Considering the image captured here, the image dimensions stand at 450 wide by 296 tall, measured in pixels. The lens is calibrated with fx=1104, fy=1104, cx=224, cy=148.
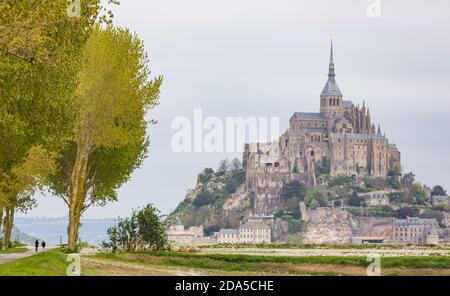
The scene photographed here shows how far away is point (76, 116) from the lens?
45406 millimetres

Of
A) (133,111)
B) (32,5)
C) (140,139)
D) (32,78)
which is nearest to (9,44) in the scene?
(32,5)

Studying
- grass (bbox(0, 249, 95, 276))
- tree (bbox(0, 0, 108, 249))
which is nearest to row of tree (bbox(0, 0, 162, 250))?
tree (bbox(0, 0, 108, 249))

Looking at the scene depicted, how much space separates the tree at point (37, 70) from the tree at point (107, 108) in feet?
12.4

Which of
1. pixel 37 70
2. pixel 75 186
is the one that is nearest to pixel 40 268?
pixel 37 70

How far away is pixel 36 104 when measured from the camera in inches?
1442

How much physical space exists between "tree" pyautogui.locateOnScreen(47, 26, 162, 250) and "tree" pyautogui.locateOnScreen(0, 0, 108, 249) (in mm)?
3773

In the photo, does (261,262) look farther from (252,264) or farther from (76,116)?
(76,116)

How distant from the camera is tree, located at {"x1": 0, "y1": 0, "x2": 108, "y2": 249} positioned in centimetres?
2472

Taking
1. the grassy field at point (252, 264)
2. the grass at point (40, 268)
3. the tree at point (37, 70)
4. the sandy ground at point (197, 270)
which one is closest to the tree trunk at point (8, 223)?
the tree at point (37, 70)

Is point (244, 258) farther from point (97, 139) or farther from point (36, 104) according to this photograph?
point (36, 104)

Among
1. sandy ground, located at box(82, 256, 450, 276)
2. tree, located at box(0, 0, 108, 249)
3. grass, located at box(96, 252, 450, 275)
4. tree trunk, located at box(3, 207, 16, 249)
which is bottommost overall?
sandy ground, located at box(82, 256, 450, 276)

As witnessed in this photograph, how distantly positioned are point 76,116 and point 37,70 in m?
11.6

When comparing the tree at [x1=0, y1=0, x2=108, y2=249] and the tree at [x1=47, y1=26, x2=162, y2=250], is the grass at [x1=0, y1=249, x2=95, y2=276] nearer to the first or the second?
the tree at [x1=0, y1=0, x2=108, y2=249]

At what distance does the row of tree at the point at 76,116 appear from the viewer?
1328 inches
